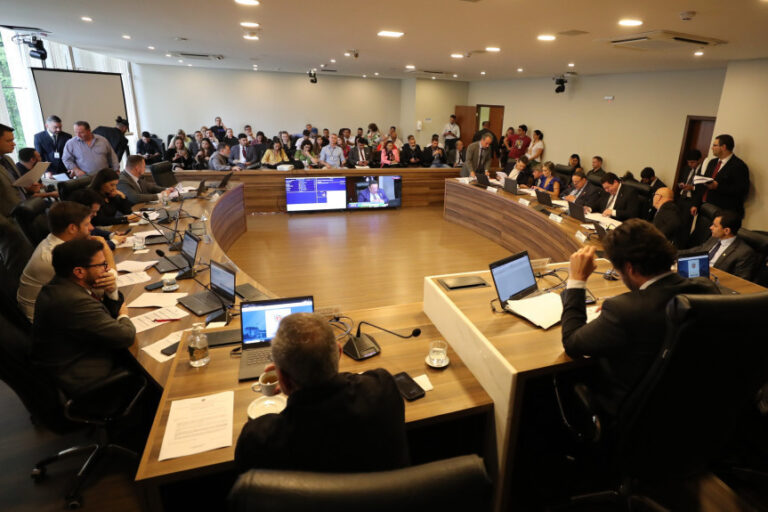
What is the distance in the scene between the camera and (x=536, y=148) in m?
10.9

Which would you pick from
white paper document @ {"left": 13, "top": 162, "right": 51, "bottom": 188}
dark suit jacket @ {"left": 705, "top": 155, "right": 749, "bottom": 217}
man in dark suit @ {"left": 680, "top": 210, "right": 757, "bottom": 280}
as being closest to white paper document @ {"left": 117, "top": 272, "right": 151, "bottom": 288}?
white paper document @ {"left": 13, "top": 162, "right": 51, "bottom": 188}

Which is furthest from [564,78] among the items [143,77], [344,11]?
[143,77]

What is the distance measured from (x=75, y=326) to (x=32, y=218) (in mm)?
2271

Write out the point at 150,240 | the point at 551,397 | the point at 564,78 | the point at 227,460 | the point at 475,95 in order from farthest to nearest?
the point at 475,95
the point at 564,78
the point at 150,240
the point at 551,397
the point at 227,460

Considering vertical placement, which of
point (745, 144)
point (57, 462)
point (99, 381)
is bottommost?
point (57, 462)

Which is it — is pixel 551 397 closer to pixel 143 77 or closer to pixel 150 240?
pixel 150 240

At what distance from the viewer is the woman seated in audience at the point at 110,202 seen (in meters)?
4.18

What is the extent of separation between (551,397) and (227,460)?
161 centimetres

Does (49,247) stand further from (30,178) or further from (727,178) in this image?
(727,178)

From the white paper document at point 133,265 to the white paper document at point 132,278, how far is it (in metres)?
0.10

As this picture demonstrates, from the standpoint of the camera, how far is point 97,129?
7910mm

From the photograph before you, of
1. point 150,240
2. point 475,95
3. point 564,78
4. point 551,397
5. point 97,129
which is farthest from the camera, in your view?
point 475,95

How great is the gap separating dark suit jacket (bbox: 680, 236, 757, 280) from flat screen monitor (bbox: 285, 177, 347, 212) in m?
5.75

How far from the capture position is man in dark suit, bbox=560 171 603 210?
595 cm
